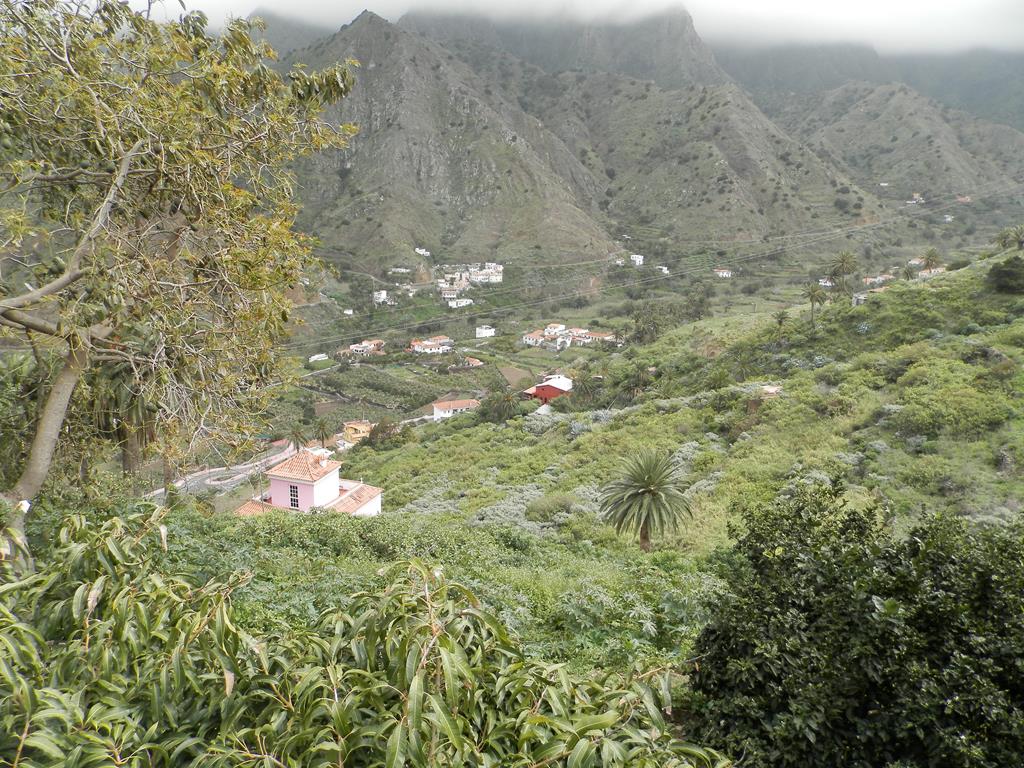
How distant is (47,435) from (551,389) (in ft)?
134

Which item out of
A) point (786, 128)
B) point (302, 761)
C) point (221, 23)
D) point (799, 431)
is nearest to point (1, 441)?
point (221, 23)

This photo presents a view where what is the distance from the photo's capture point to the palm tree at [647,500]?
496 inches

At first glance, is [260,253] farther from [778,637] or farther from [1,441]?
[778,637]

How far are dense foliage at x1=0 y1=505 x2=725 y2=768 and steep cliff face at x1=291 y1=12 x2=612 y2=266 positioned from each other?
87782mm

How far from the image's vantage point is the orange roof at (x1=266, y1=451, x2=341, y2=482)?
2184 cm

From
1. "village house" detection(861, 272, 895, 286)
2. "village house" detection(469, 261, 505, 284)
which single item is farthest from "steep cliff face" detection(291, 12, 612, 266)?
"village house" detection(861, 272, 895, 286)

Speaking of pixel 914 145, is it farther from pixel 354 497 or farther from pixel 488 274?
pixel 354 497

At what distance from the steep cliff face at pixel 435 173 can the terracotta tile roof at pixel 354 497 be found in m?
68.1

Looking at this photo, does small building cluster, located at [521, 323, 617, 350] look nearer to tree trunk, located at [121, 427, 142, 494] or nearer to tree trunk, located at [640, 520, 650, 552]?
tree trunk, located at [640, 520, 650, 552]

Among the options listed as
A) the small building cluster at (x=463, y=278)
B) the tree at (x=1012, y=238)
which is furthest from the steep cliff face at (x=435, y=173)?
the tree at (x=1012, y=238)

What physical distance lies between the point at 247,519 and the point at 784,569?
9455 millimetres

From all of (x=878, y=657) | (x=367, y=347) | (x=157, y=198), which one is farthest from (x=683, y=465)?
(x=367, y=347)

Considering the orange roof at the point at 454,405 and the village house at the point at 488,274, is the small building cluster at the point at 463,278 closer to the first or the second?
the village house at the point at 488,274

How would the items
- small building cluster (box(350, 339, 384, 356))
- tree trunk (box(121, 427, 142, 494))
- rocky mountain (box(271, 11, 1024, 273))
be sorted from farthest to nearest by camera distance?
1. rocky mountain (box(271, 11, 1024, 273))
2. small building cluster (box(350, 339, 384, 356))
3. tree trunk (box(121, 427, 142, 494))
